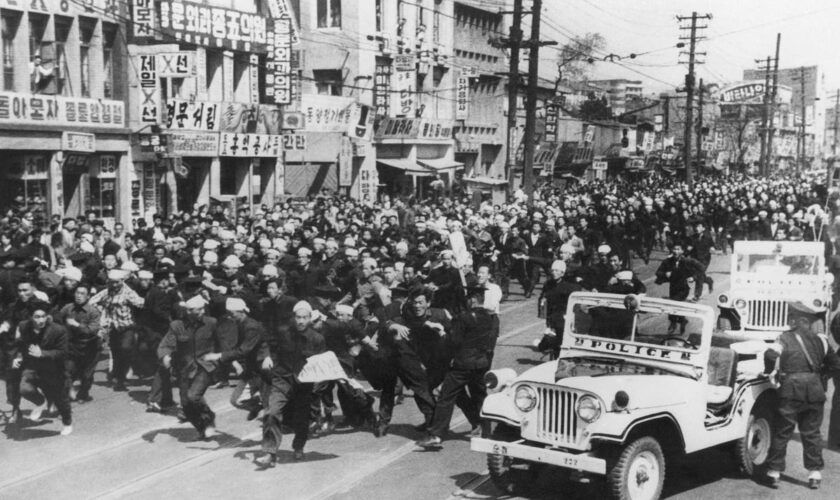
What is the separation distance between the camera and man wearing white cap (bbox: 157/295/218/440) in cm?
1076

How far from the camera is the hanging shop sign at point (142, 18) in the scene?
28.5 metres

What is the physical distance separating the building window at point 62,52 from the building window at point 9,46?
1.47 meters

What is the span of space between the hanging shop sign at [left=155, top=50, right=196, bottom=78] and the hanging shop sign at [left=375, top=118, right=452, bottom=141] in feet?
54.9

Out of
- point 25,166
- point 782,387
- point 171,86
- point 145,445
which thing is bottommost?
point 145,445

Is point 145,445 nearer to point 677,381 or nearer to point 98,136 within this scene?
point 677,381

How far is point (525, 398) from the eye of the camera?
8.81 m

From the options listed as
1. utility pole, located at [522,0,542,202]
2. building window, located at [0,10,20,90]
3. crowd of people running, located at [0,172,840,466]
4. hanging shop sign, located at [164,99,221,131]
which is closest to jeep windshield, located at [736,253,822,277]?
crowd of people running, located at [0,172,840,466]

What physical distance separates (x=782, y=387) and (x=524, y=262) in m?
13.7

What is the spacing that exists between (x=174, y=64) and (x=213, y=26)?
4.35 meters

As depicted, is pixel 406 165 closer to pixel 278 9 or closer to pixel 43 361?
pixel 278 9

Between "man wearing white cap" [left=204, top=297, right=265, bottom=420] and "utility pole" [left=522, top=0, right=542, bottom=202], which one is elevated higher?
"utility pole" [left=522, top=0, right=542, bottom=202]

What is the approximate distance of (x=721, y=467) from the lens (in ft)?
33.4

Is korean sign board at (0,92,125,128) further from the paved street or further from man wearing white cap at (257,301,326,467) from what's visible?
man wearing white cap at (257,301,326,467)

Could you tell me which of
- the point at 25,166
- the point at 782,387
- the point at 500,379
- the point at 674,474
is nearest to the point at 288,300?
A: the point at 500,379
